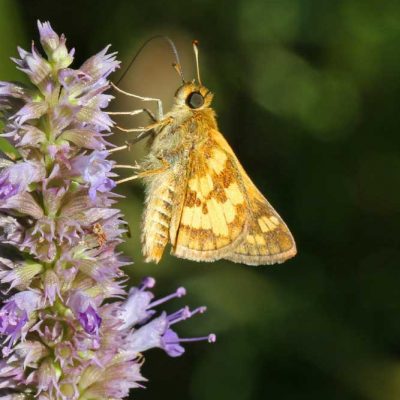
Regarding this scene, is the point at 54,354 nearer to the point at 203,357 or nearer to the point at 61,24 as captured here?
the point at 203,357

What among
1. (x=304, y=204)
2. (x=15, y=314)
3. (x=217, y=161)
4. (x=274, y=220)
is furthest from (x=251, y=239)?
(x=304, y=204)

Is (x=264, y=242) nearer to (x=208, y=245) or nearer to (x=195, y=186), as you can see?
(x=208, y=245)

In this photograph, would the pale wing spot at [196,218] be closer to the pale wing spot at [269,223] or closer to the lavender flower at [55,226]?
the pale wing spot at [269,223]

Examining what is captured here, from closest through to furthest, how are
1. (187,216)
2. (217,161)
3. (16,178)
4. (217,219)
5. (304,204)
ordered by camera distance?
(16,178), (187,216), (217,219), (217,161), (304,204)

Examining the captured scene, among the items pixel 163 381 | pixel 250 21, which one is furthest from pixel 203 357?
pixel 250 21

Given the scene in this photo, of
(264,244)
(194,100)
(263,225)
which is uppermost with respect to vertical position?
(194,100)

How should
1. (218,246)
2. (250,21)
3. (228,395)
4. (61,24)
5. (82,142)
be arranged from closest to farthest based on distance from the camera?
(82,142), (218,246), (228,395), (250,21), (61,24)
